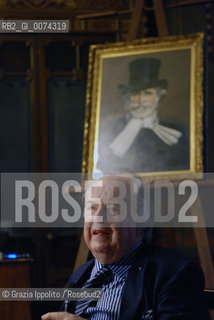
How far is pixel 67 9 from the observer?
15.6ft

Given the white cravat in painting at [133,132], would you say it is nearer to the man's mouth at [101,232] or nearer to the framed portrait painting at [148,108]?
the framed portrait painting at [148,108]

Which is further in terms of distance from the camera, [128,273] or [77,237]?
[77,237]

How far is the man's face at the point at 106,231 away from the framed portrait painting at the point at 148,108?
1357mm

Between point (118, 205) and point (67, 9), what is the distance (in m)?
3.06

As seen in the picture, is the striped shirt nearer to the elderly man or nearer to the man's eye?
the elderly man

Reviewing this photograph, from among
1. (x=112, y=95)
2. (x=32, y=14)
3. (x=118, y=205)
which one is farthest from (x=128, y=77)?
(x=118, y=205)

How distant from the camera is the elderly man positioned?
194cm

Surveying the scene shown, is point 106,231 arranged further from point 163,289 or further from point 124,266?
point 163,289

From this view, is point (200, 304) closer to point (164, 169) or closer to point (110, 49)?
point (164, 169)

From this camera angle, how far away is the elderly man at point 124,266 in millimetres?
1941

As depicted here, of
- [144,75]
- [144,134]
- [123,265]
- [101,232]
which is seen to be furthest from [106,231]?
[144,75]

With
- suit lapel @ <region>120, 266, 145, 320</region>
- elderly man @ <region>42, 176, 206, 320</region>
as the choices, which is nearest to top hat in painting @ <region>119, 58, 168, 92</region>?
elderly man @ <region>42, 176, 206, 320</region>

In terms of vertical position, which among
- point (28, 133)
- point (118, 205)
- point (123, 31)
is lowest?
point (118, 205)

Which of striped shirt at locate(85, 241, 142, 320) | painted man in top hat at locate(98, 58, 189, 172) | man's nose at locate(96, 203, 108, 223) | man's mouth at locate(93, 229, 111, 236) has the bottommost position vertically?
striped shirt at locate(85, 241, 142, 320)
